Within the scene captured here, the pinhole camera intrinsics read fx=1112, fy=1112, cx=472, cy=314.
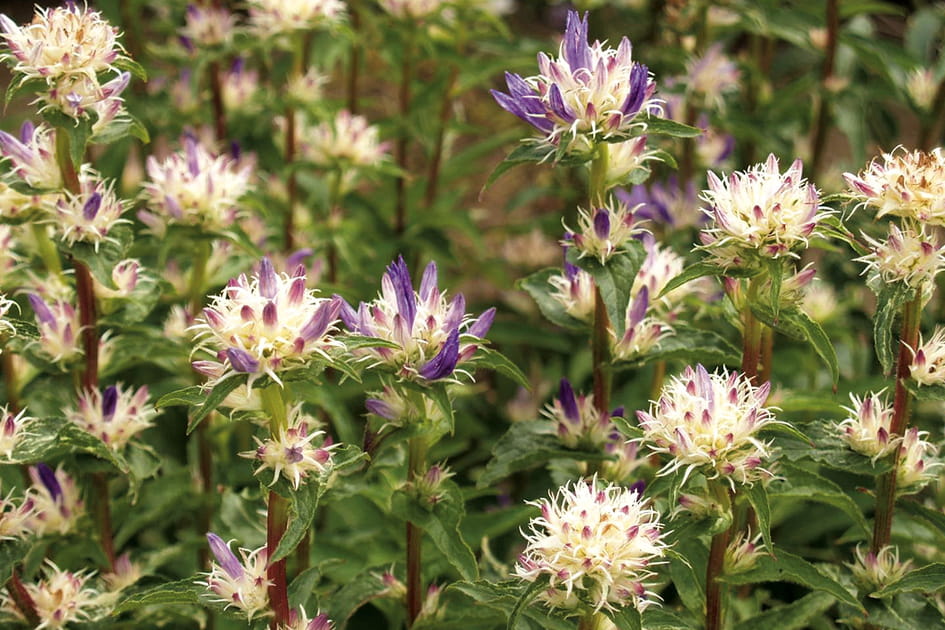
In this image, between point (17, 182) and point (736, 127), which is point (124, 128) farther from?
point (736, 127)

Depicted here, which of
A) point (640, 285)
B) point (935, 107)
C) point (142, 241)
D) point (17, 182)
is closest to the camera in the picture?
point (17, 182)

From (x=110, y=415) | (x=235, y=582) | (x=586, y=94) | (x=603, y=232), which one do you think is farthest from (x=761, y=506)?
(x=110, y=415)

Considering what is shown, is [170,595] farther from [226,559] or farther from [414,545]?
[414,545]

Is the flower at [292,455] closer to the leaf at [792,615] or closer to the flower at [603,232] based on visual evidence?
the flower at [603,232]

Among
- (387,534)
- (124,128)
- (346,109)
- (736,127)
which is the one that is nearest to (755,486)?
(387,534)

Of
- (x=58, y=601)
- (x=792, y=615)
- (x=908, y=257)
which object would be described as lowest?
(x=58, y=601)
